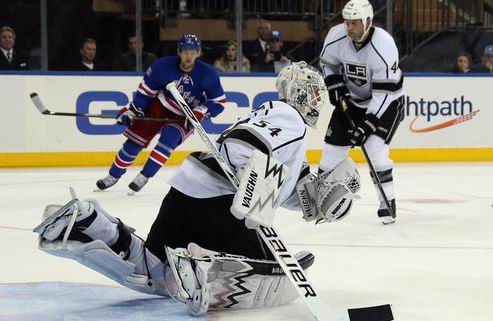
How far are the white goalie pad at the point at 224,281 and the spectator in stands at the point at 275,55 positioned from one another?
593cm

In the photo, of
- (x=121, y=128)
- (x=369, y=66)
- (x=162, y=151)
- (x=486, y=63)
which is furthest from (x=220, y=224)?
(x=486, y=63)

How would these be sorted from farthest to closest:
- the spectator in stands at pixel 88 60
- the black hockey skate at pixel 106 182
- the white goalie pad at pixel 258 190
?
the spectator in stands at pixel 88 60 < the black hockey skate at pixel 106 182 < the white goalie pad at pixel 258 190

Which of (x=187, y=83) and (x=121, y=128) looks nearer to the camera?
(x=187, y=83)

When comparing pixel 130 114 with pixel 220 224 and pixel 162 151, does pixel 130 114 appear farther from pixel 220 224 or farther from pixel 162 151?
pixel 220 224

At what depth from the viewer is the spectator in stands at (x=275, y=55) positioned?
29.8ft

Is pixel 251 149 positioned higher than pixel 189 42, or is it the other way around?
pixel 189 42

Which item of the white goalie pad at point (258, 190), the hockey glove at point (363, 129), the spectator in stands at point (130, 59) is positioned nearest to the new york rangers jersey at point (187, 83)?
the hockey glove at point (363, 129)

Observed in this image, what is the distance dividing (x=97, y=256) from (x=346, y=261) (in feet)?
4.64

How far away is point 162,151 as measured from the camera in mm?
6832

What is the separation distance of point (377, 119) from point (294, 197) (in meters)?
2.12

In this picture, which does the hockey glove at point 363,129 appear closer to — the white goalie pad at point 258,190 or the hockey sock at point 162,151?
the hockey sock at point 162,151

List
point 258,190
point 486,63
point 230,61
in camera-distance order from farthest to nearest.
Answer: point 486,63, point 230,61, point 258,190

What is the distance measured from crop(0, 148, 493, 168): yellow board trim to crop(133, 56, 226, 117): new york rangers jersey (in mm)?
1755

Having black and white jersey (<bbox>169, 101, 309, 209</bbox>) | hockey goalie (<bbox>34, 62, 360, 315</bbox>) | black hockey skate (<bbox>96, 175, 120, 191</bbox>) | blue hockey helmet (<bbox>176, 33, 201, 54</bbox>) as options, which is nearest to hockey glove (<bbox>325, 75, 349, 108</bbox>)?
blue hockey helmet (<bbox>176, 33, 201, 54</bbox>)
